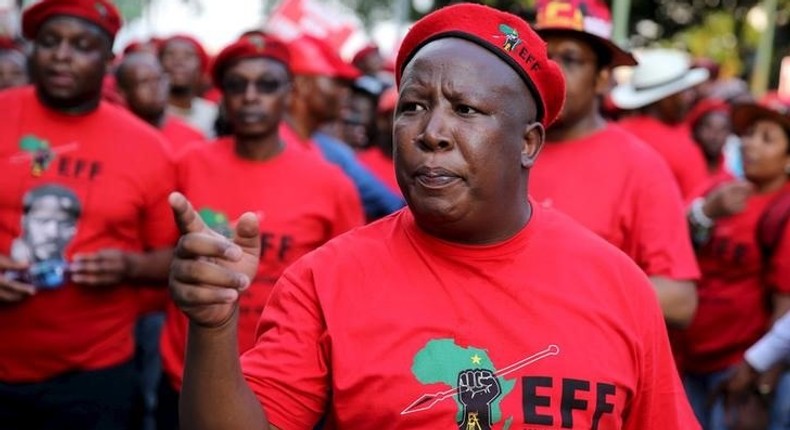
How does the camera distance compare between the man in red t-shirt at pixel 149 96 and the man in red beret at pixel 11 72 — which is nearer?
the man in red t-shirt at pixel 149 96

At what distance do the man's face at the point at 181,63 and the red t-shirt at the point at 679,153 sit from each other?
390 cm

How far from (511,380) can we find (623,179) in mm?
1947

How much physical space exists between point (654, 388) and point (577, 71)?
81.4 inches

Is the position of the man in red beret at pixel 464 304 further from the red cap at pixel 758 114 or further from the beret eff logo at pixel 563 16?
the red cap at pixel 758 114

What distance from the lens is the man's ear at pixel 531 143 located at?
303 cm

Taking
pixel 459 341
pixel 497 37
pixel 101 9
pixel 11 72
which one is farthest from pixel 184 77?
pixel 459 341

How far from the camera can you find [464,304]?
2865mm

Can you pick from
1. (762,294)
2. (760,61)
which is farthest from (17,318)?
(760,61)

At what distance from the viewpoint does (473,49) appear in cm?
289

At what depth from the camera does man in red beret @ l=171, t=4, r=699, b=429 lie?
2.79 meters

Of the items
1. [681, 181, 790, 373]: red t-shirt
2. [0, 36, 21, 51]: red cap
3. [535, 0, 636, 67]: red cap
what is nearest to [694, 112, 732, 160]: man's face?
[681, 181, 790, 373]: red t-shirt

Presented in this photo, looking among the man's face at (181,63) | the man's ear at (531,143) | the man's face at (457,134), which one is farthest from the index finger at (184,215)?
the man's face at (181,63)

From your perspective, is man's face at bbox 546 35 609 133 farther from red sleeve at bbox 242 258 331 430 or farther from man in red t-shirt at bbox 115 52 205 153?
man in red t-shirt at bbox 115 52 205 153

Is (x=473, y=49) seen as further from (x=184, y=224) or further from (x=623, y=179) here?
(x=623, y=179)
